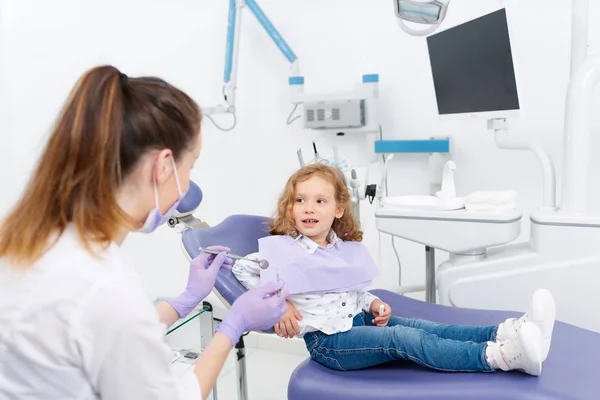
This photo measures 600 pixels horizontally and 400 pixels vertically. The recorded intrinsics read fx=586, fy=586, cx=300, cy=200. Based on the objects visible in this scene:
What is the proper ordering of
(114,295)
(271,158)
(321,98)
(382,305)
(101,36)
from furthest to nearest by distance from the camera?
(101,36)
(271,158)
(321,98)
(382,305)
(114,295)

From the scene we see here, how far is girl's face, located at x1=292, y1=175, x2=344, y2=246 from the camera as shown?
184 cm

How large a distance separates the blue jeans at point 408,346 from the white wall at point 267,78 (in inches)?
38.4

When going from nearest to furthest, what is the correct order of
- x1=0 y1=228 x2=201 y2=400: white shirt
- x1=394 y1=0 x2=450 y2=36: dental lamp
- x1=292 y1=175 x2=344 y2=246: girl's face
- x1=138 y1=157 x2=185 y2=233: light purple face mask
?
x1=0 y1=228 x2=201 y2=400: white shirt → x1=138 y1=157 x2=185 y2=233: light purple face mask → x1=394 y1=0 x2=450 y2=36: dental lamp → x1=292 y1=175 x2=344 y2=246: girl's face

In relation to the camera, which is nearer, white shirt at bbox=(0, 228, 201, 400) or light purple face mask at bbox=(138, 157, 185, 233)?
white shirt at bbox=(0, 228, 201, 400)

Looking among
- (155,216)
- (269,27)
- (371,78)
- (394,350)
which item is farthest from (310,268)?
(269,27)

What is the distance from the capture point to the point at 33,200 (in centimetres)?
97

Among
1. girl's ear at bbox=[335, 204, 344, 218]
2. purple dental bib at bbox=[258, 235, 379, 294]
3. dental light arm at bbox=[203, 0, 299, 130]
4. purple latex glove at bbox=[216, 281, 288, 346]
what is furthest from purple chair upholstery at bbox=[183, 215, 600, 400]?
dental light arm at bbox=[203, 0, 299, 130]

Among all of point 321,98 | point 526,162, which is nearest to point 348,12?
point 321,98

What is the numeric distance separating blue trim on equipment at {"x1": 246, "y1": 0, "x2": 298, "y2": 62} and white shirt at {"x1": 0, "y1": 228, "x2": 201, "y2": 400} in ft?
6.01

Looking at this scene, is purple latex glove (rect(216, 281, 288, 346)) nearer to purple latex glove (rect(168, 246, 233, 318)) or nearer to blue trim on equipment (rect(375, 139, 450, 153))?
purple latex glove (rect(168, 246, 233, 318))

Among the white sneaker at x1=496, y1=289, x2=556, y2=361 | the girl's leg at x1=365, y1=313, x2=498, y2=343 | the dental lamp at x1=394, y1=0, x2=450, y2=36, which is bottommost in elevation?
the girl's leg at x1=365, y1=313, x2=498, y2=343

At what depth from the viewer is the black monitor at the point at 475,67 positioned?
187 cm

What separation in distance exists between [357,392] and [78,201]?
85cm

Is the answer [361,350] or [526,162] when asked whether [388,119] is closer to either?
[526,162]
